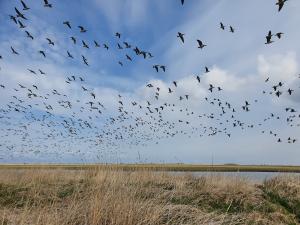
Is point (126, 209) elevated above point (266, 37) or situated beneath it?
situated beneath

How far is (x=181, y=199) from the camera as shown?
38.2 feet

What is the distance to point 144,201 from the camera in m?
9.36

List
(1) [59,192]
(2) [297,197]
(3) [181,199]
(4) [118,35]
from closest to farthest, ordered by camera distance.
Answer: (3) [181,199]
(1) [59,192]
(2) [297,197]
(4) [118,35]

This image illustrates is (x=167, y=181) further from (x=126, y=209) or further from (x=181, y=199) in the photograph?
(x=126, y=209)

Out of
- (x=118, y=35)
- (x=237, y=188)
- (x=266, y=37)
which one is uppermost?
(x=118, y=35)

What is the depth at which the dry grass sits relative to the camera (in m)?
7.34

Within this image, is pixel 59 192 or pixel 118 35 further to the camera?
pixel 118 35

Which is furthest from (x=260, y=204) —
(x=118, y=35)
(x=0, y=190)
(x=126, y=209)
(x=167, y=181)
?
(x=118, y=35)

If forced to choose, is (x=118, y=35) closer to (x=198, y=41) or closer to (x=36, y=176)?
(x=198, y=41)

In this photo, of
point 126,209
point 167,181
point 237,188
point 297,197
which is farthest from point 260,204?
point 126,209

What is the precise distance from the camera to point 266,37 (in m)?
15.3

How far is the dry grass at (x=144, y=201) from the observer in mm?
7344

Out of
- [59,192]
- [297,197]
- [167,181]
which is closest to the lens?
[59,192]

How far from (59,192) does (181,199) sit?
406 cm
